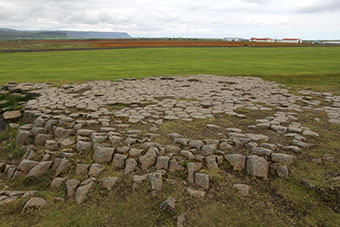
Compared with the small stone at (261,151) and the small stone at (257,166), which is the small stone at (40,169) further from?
the small stone at (261,151)

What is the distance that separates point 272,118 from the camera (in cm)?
592

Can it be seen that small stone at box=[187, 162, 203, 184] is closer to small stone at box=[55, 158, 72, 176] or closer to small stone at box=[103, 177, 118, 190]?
small stone at box=[103, 177, 118, 190]

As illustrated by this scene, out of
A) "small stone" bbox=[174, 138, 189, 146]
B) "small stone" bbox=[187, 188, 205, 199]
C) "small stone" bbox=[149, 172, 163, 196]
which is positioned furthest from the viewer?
"small stone" bbox=[174, 138, 189, 146]

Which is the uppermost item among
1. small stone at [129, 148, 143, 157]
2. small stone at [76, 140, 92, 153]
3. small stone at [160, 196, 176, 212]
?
small stone at [129, 148, 143, 157]

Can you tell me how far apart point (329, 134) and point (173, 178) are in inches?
142

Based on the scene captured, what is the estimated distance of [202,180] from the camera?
11.9ft

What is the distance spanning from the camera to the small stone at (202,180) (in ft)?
11.7

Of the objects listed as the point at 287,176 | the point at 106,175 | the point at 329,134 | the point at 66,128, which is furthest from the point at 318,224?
the point at 66,128

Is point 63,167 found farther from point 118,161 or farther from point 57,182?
point 118,161

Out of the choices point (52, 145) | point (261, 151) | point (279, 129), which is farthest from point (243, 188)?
point (52, 145)

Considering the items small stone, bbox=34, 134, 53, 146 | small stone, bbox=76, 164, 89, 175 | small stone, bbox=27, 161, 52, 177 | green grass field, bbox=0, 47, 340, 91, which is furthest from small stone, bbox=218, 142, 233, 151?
green grass field, bbox=0, 47, 340, 91

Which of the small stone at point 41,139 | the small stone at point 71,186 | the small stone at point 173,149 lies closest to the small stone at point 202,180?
the small stone at point 173,149

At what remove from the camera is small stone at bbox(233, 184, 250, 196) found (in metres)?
3.39

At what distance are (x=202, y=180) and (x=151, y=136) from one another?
1622 millimetres
